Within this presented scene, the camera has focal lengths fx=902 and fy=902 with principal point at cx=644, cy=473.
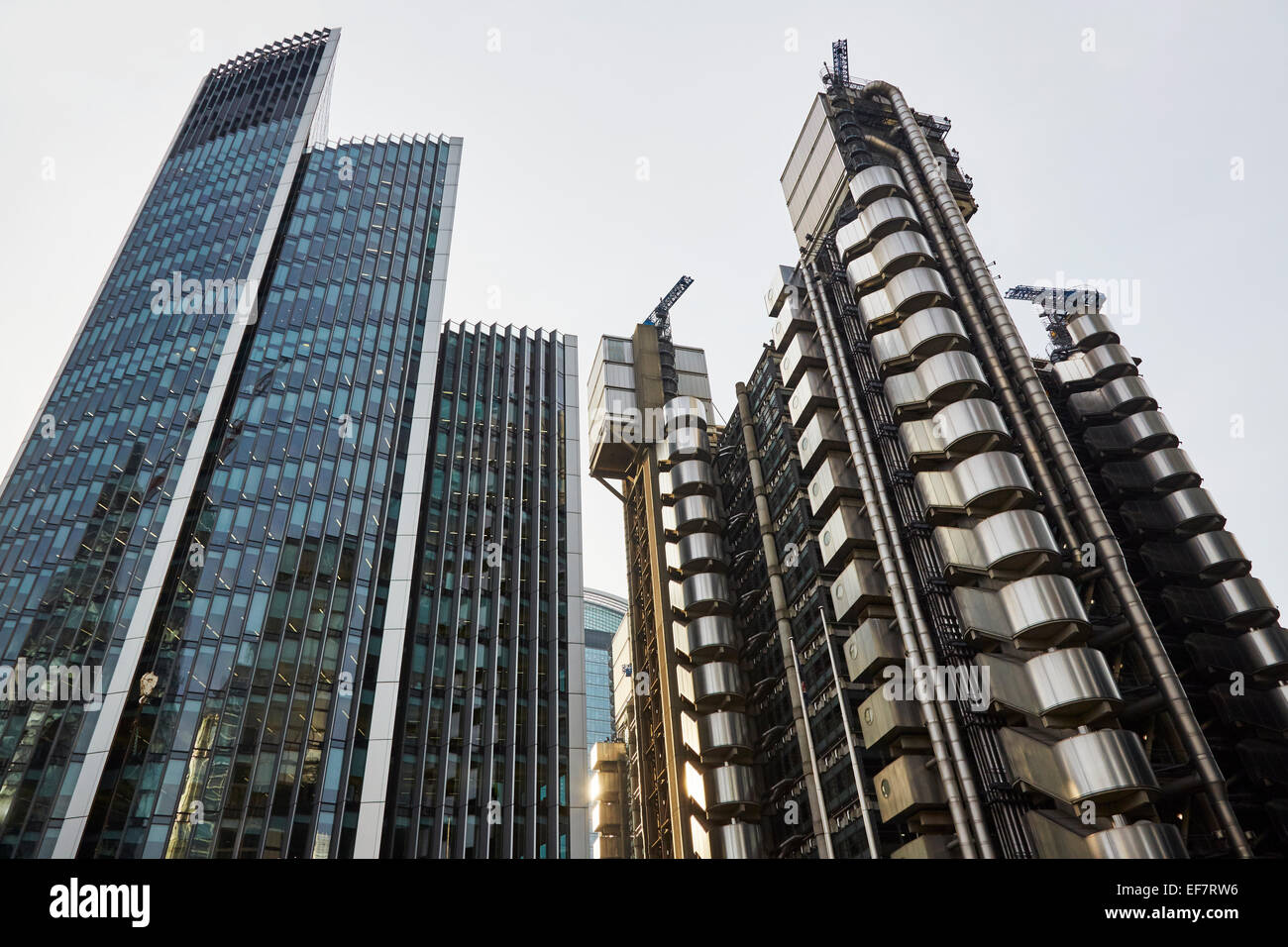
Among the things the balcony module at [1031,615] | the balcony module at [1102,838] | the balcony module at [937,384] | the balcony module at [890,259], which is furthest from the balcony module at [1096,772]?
the balcony module at [890,259]

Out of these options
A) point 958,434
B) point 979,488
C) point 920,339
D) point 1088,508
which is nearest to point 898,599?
point 979,488

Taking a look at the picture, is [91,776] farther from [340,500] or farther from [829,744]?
Result: [829,744]

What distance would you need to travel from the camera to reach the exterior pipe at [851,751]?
159 feet

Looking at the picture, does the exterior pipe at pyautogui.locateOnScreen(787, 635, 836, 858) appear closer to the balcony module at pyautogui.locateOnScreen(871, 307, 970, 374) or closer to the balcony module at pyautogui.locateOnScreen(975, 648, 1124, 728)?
the balcony module at pyautogui.locateOnScreen(975, 648, 1124, 728)

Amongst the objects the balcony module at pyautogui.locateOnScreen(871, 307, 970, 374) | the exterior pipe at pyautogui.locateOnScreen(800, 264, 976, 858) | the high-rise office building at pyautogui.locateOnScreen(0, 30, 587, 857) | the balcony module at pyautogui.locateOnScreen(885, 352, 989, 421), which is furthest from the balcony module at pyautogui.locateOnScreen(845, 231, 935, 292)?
the high-rise office building at pyautogui.locateOnScreen(0, 30, 587, 857)

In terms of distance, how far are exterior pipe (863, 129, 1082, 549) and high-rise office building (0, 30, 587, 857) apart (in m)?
39.7

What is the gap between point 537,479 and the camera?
88.4 meters

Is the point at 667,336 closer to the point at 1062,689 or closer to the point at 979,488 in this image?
the point at 979,488

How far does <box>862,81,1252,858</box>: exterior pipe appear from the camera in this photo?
41844mm

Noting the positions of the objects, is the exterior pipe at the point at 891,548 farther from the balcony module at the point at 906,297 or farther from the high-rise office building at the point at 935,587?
the balcony module at the point at 906,297

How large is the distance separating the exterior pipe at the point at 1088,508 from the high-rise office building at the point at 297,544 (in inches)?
1581

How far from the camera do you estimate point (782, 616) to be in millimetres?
63844
